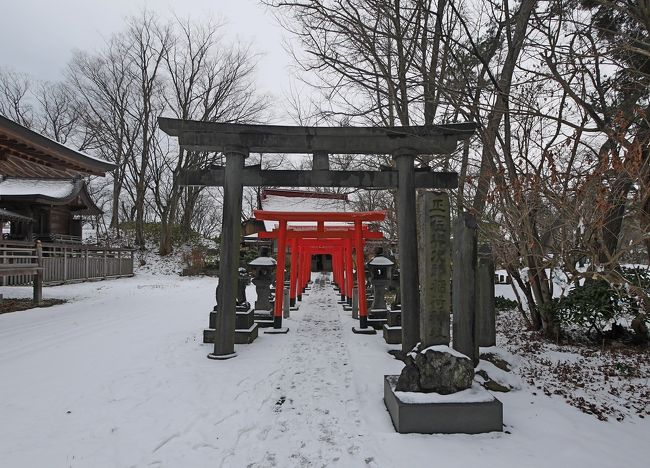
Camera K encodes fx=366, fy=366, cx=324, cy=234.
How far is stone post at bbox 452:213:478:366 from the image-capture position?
15.0 feet

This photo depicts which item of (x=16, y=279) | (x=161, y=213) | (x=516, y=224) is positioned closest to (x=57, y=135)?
(x=161, y=213)

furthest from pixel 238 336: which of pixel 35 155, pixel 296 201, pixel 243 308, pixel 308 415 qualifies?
pixel 296 201

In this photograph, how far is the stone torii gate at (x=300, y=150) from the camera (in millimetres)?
6047

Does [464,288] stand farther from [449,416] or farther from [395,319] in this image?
[395,319]

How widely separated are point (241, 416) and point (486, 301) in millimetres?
4196

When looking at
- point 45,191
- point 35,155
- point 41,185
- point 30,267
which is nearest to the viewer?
point 35,155

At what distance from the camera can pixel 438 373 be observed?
150 inches

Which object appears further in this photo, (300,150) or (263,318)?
(263,318)

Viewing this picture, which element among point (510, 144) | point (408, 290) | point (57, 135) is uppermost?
point (57, 135)

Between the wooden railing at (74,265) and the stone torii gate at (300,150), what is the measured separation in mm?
11462

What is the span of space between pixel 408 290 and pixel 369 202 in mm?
12089

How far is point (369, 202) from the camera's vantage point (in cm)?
1758

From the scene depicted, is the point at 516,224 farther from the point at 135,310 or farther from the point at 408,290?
the point at 135,310

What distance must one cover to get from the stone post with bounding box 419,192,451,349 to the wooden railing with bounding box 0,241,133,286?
1478 cm
